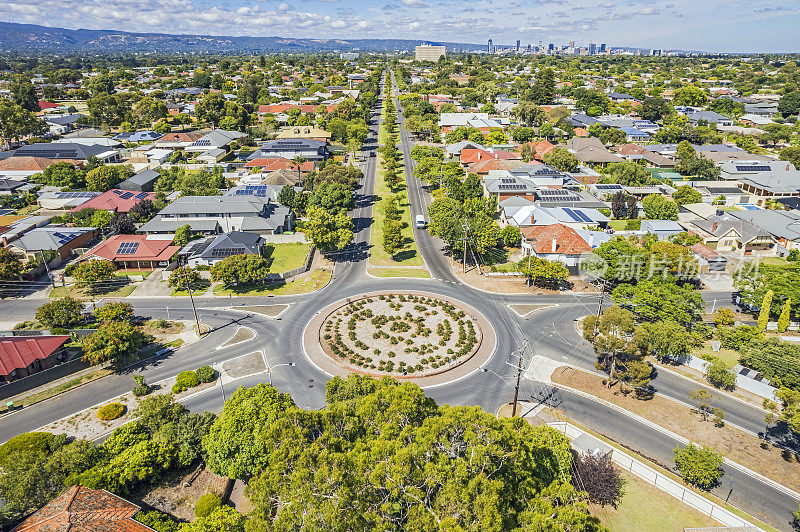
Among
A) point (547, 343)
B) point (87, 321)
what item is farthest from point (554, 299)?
point (87, 321)

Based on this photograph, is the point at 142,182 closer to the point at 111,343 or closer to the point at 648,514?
the point at 111,343

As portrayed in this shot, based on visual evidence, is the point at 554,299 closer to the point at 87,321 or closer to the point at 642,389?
the point at 642,389

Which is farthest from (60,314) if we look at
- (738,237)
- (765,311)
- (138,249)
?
(738,237)

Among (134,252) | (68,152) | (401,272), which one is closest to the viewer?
(401,272)

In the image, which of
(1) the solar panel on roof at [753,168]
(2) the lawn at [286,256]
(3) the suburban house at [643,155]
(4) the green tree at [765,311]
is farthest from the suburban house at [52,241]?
(1) the solar panel on roof at [753,168]

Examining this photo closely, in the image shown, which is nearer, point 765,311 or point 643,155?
point 765,311

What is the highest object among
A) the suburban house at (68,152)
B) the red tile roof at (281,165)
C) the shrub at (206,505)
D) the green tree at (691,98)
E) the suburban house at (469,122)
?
the green tree at (691,98)

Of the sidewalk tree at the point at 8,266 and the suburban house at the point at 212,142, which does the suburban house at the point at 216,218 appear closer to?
the sidewalk tree at the point at 8,266
